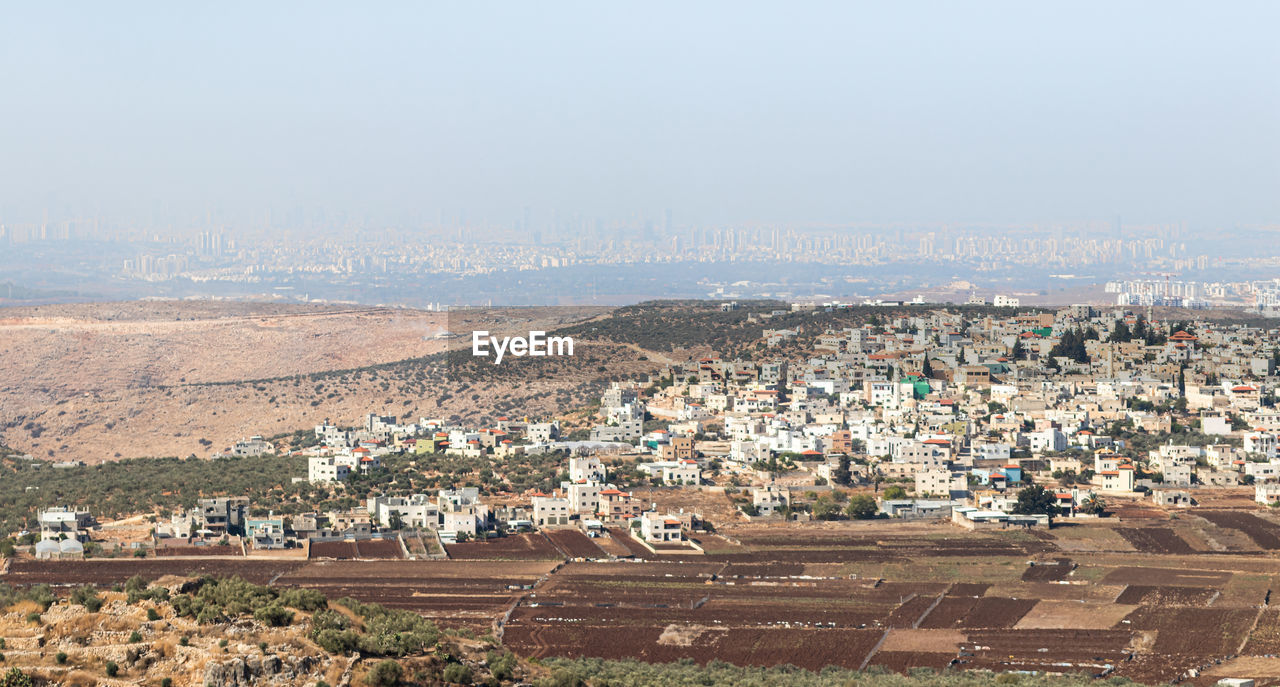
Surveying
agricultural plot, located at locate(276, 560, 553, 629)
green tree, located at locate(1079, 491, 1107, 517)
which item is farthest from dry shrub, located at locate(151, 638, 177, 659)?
green tree, located at locate(1079, 491, 1107, 517)

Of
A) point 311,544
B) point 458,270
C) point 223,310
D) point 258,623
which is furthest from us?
point 458,270

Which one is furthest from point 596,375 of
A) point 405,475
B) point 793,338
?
point 405,475

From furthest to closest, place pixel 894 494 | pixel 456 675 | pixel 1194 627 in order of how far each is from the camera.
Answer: pixel 894 494, pixel 1194 627, pixel 456 675

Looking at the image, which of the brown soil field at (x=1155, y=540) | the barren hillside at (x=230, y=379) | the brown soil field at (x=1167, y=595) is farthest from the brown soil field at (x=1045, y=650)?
the barren hillside at (x=230, y=379)

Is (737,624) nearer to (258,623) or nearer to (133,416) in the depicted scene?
(258,623)

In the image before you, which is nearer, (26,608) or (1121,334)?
(26,608)

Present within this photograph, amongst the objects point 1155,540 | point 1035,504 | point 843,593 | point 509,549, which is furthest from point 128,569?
point 1155,540

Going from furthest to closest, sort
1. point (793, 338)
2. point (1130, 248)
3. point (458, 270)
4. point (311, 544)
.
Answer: point (1130, 248), point (458, 270), point (793, 338), point (311, 544)

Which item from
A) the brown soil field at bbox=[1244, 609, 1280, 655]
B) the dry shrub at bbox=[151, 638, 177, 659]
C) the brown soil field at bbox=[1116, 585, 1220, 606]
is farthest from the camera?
the brown soil field at bbox=[1116, 585, 1220, 606]

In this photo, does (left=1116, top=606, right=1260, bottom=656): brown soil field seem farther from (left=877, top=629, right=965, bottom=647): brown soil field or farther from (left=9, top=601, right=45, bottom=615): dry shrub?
(left=9, top=601, right=45, bottom=615): dry shrub

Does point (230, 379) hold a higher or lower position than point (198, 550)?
lower

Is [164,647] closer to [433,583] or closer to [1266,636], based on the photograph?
[433,583]
